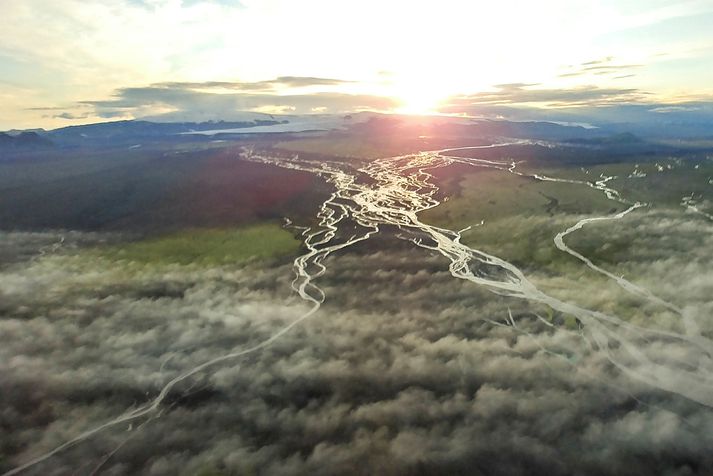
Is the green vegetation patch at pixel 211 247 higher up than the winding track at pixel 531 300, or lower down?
A: higher up

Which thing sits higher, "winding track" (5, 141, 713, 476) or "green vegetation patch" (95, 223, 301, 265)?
"green vegetation patch" (95, 223, 301, 265)

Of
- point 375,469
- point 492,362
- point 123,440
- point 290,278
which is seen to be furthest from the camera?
point 290,278

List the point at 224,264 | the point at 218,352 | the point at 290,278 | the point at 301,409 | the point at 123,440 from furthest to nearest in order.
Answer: the point at 224,264, the point at 290,278, the point at 218,352, the point at 301,409, the point at 123,440

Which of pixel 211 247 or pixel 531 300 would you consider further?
pixel 211 247

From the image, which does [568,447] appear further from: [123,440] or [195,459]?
[123,440]

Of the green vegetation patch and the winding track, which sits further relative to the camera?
the green vegetation patch

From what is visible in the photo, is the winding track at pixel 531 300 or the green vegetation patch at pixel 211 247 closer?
the winding track at pixel 531 300

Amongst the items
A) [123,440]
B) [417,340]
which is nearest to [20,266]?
[123,440]

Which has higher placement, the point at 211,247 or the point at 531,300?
the point at 211,247
